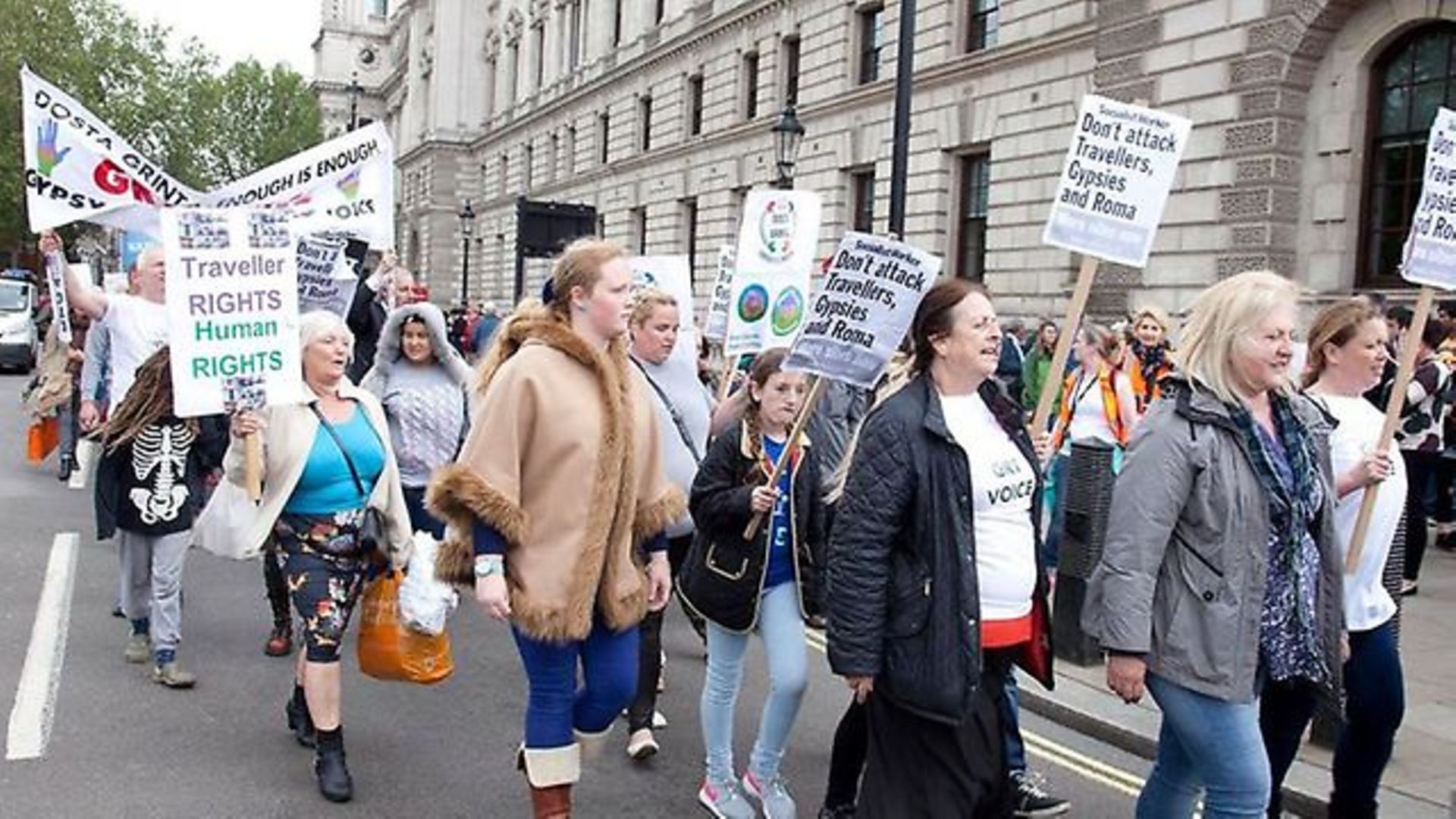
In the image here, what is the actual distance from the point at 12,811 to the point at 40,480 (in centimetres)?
949

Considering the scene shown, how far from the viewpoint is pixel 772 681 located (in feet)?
16.0

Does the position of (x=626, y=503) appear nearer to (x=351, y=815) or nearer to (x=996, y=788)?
(x=996, y=788)

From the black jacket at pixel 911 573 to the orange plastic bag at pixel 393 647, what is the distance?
2.09 metres

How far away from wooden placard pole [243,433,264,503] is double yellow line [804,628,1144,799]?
84.5 inches

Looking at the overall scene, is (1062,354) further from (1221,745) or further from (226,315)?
(226,315)

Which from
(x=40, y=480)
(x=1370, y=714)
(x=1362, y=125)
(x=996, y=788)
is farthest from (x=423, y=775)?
(x=1362, y=125)

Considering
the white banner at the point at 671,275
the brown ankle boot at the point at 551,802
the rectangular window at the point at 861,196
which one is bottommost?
the brown ankle boot at the point at 551,802

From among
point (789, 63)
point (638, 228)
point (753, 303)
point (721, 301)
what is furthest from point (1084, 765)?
point (638, 228)

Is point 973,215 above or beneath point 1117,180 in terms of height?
above

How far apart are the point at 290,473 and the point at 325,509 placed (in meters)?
0.19

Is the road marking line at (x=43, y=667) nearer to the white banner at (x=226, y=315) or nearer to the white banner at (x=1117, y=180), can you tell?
the white banner at (x=226, y=315)

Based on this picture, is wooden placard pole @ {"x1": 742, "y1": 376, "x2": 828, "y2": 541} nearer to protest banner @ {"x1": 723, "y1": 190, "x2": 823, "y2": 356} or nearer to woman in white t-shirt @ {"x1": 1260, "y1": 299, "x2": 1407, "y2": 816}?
woman in white t-shirt @ {"x1": 1260, "y1": 299, "x2": 1407, "y2": 816}

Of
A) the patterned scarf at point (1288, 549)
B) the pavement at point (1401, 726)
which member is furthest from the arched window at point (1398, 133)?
the patterned scarf at point (1288, 549)

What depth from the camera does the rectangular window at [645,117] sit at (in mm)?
43469
